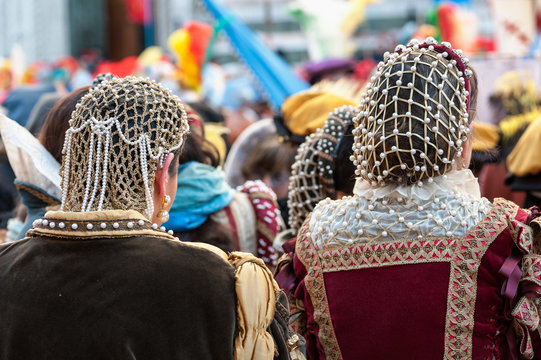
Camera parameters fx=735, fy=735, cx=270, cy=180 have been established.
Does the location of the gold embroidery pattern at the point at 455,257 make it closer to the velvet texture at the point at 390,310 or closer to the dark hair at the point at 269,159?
the velvet texture at the point at 390,310

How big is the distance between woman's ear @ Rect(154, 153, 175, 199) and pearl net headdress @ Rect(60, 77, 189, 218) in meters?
0.02

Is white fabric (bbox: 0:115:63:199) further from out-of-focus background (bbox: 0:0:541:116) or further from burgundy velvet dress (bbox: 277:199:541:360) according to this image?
out-of-focus background (bbox: 0:0:541:116)

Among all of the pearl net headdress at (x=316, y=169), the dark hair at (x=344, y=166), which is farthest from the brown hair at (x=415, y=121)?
the pearl net headdress at (x=316, y=169)

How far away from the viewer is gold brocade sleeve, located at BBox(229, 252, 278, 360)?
1638 millimetres

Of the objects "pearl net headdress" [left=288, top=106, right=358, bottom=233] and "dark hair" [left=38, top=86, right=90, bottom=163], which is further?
"pearl net headdress" [left=288, top=106, right=358, bottom=233]

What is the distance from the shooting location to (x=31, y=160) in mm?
2344

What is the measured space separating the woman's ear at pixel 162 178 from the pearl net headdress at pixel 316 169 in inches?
35.3

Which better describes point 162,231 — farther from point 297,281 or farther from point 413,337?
point 413,337

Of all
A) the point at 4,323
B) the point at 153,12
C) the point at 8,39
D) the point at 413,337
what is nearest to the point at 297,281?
the point at 413,337

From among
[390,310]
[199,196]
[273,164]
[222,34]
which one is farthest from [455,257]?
[222,34]

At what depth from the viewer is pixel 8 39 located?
12375 mm

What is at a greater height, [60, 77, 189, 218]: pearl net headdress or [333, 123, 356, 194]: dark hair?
[60, 77, 189, 218]: pearl net headdress

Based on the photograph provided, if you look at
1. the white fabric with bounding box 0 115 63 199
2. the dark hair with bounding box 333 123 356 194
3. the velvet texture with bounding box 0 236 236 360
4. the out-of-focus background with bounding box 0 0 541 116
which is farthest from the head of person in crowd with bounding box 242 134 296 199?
the velvet texture with bounding box 0 236 236 360

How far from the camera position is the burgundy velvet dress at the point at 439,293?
1767 mm
